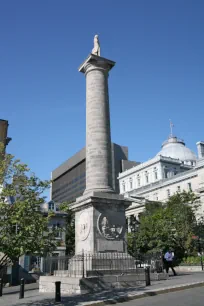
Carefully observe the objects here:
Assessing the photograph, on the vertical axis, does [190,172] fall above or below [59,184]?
below

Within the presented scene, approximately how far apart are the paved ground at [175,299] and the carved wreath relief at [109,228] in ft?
18.2

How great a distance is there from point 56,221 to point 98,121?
33028 millimetres

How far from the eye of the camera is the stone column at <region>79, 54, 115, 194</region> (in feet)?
69.3

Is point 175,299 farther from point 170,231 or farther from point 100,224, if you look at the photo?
point 170,231

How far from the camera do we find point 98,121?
22141mm

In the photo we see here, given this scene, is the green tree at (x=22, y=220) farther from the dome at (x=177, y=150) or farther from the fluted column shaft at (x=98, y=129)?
the dome at (x=177, y=150)

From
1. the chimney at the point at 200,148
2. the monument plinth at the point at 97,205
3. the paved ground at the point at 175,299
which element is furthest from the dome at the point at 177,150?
the paved ground at the point at 175,299

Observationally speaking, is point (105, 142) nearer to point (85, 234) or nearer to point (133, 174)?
point (85, 234)

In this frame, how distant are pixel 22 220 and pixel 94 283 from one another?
201 inches

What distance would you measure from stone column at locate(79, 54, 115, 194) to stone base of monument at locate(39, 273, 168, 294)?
548 cm

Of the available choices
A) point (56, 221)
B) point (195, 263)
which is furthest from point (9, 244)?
point (56, 221)

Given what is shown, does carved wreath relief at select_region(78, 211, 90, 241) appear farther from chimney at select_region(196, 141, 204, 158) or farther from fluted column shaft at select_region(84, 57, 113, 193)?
chimney at select_region(196, 141, 204, 158)

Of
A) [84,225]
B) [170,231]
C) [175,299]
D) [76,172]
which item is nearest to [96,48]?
[84,225]

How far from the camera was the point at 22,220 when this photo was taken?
13953 millimetres
